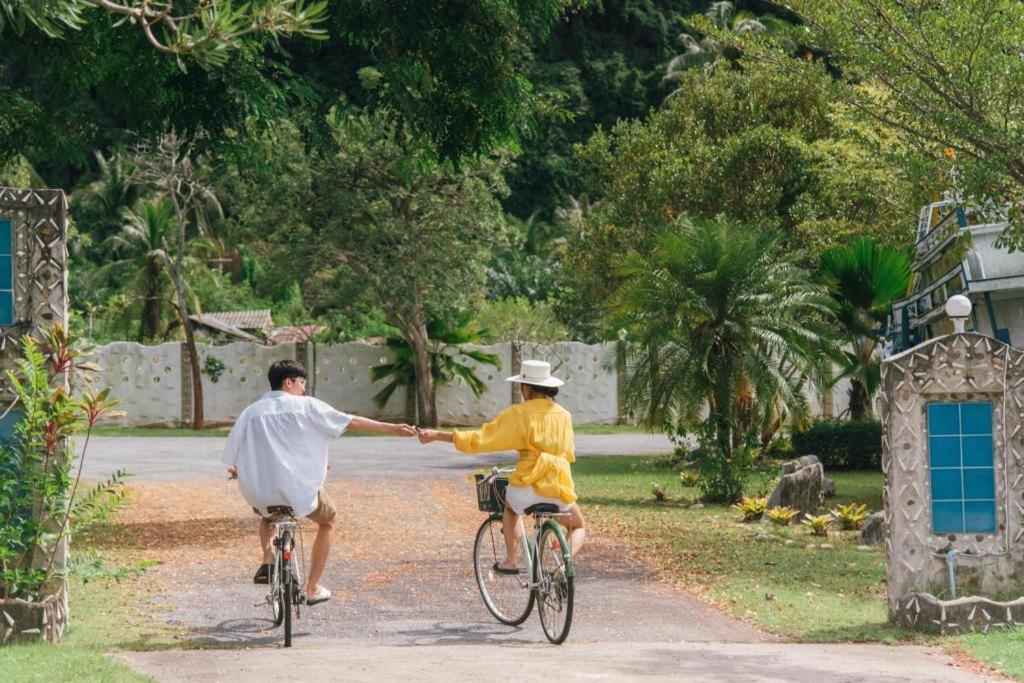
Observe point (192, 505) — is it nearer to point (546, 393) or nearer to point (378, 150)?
point (546, 393)

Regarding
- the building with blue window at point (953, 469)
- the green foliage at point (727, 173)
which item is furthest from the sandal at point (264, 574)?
the green foliage at point (727, 173)

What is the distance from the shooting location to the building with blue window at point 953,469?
348 inches

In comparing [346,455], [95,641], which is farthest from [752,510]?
[346,455]

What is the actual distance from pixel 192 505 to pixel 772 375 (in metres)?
6.92

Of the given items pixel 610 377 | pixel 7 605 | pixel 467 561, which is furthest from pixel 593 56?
pixel 7 605

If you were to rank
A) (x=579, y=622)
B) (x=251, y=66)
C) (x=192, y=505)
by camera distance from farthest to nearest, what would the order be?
(x=192, y=505), (x=251, y=66), (x=579, y=622)

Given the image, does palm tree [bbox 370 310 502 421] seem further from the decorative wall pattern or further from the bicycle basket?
the bicycle basket

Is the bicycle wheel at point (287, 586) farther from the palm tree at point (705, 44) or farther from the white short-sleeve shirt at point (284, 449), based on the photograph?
the palm tree at point (705, 44)

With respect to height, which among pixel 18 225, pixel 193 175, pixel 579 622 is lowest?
pixel 579 622

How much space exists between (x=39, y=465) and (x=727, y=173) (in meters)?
19.5

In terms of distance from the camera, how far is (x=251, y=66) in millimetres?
13352

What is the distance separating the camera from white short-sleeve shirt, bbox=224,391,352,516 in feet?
26.8

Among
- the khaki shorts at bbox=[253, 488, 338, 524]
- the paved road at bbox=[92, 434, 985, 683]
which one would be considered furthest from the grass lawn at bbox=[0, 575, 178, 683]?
the khaki shorts at bbox=[253, 488, 338, 524]

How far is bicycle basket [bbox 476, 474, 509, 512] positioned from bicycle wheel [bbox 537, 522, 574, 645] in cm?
44
